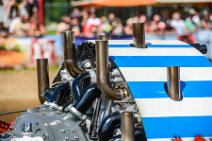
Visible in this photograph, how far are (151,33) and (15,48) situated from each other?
471 centimetres

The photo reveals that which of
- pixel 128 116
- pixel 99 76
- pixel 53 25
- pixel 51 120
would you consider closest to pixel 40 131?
pixel 51 120

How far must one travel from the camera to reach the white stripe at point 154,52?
4586 mm

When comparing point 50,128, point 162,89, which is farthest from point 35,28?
point 162,89

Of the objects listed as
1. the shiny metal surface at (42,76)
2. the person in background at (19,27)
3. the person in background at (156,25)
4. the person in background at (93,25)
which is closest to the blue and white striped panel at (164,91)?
the shiny metal surface at (42,76)

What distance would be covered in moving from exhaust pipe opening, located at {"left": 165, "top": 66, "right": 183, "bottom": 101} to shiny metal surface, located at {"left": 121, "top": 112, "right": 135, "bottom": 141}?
52cm

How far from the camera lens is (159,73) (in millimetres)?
4395

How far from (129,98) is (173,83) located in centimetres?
36

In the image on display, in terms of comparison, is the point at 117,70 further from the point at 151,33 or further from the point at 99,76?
the point at 151,33

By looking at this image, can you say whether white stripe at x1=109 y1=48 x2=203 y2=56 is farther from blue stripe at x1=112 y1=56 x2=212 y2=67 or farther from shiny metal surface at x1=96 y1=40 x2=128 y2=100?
shiny metal surface at x1=96 y1=40 x2=128 y2=100

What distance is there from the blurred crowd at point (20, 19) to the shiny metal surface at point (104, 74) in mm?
16631

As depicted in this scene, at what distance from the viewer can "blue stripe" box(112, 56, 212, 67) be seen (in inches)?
175

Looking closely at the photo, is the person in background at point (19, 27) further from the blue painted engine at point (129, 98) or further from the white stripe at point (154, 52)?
the white stripe at point (154, 52)

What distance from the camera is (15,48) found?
20297 millimetres

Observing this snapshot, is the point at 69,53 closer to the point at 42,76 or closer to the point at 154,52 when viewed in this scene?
the point at 42,76
